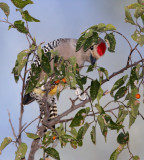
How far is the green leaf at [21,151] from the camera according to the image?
7.18 ft

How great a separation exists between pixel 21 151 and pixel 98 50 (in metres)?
1.76

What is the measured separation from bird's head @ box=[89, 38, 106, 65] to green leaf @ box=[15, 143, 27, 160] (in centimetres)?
167

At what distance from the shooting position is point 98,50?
350cm

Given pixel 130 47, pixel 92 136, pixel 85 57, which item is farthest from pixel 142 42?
pixel 85 57

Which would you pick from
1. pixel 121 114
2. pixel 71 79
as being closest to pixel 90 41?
pixel 71 79

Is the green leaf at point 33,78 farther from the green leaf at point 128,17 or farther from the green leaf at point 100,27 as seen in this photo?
the green leaf at point 128,17

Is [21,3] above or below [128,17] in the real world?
above

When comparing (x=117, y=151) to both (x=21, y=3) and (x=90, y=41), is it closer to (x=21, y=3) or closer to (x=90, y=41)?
(x=90, y=41)

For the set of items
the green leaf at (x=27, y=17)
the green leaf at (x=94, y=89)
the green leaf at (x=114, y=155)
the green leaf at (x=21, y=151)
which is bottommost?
the green leaf at (x=114, y=155)

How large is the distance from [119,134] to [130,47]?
28.1 inches

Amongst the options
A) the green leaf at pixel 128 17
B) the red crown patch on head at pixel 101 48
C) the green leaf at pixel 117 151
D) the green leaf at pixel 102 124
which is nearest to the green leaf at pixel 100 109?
the green leaf at pixel 102 124

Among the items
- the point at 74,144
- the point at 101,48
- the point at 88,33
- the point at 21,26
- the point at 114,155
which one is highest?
the point at 101,48

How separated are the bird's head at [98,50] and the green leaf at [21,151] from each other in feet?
5.47

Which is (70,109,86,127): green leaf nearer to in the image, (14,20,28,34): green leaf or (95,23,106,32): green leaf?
(95,23,106,32): green leaf
